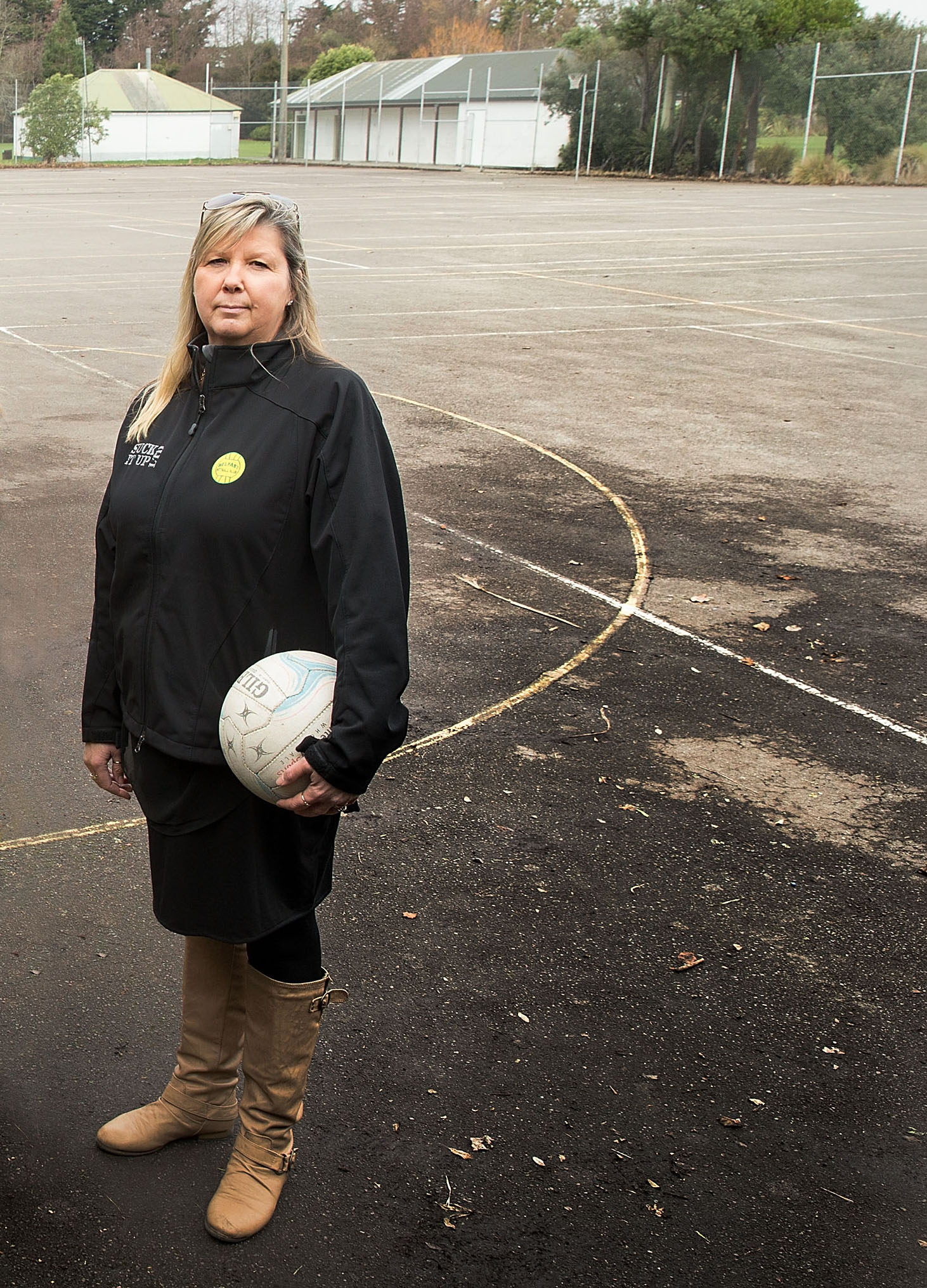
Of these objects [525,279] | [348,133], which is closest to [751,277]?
[525,279]

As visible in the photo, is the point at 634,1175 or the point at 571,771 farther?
the point at 571,771

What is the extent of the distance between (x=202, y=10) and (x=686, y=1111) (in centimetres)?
12867

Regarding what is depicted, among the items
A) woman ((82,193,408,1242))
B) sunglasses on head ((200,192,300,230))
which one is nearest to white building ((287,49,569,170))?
sunglasses on head ((200,192,300,230))

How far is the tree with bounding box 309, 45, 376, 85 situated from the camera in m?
91.6

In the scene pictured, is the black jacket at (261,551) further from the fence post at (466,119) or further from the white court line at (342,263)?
the fence post at (466,119)

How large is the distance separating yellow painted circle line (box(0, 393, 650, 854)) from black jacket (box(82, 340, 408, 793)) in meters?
0.10

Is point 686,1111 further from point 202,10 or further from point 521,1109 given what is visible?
point 202,10

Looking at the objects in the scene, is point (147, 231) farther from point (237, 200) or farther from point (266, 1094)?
point (266, 1094)

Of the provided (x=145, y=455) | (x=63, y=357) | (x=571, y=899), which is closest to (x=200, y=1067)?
A: (x=145, y=455)

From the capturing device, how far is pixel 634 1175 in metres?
3.60

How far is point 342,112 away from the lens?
75250 millimetres

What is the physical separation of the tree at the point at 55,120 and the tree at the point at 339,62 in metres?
28.2

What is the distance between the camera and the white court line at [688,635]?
21.9 feet

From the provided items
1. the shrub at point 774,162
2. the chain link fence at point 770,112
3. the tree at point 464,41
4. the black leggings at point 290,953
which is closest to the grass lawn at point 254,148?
the tree at point 464,41
